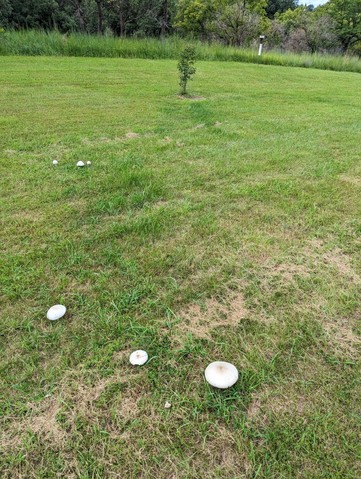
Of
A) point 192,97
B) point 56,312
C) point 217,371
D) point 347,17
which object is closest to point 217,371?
point 217,371

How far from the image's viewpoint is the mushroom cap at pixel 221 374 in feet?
3.95

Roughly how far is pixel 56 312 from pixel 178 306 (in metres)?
0.60

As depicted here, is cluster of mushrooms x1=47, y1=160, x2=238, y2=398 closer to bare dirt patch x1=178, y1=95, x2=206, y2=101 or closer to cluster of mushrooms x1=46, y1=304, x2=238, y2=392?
cluster of mushrooms x1=46, y1=304, x2=238, y2=392

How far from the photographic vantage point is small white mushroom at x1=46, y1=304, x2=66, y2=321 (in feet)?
4.82

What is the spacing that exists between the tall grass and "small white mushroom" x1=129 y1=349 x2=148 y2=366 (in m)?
10.8

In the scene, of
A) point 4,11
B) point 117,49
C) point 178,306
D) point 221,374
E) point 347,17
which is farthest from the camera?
point 347,17

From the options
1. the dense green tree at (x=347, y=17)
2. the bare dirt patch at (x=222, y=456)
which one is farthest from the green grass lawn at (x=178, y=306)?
the dense green tree at (x=347, y=17)

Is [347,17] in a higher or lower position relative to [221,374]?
higher

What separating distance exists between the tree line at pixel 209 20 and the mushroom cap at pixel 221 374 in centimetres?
2101

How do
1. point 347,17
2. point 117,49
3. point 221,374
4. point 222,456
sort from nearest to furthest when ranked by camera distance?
point 222,456, point 221,374, point 117,49, point 347,17

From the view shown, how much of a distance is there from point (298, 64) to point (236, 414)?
1496 centimetres

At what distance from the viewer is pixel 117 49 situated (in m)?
10.2

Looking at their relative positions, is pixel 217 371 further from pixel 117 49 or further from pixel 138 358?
pixel 117 49

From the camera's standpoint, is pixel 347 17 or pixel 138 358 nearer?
pixel 138 358
